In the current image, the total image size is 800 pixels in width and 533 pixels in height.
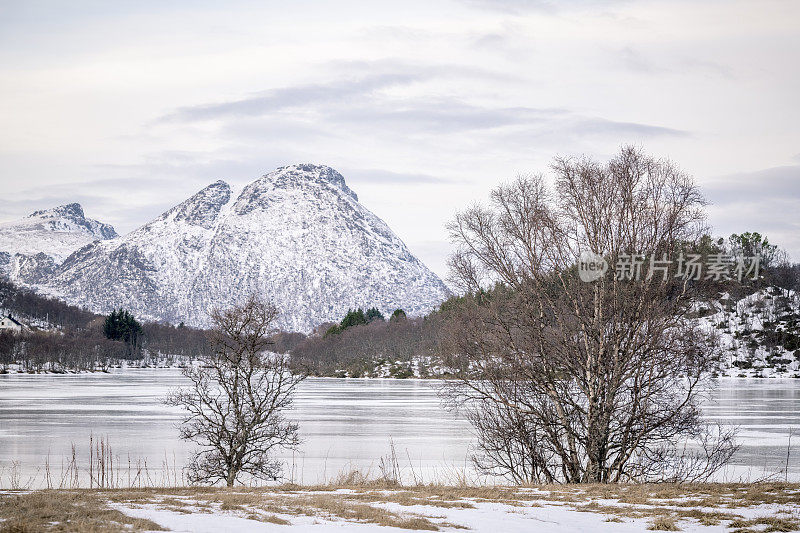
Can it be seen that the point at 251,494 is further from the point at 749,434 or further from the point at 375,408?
the point at 375,408

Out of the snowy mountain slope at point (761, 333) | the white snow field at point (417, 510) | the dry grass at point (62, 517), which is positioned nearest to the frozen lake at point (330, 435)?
the white snow field at point (417, 510)

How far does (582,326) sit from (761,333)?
13045 cm

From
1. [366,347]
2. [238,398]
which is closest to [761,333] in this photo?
[366,347]

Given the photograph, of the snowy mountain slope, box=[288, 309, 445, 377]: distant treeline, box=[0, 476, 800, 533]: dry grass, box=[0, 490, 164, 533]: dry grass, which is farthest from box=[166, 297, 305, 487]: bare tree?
box=[288, 309, 445, 377]: distant treeline

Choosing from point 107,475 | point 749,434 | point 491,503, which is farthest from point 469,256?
point 749,434

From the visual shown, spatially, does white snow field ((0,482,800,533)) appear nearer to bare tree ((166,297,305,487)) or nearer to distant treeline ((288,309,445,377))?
bare tree ((166,297,305,487))

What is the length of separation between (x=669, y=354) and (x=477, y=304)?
5.86 metres

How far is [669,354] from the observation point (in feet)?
72.8

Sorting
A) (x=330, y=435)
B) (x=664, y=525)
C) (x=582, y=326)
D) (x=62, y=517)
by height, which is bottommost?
(x=330, y=435)

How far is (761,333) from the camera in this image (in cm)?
13888

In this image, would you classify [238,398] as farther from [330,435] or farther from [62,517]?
[330,435]

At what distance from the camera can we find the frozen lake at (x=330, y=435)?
3047cm

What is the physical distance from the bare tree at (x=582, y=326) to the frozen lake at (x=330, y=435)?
2171mm

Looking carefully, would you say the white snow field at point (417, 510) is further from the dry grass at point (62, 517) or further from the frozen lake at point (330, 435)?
the frozen lake at point (330, 435)
